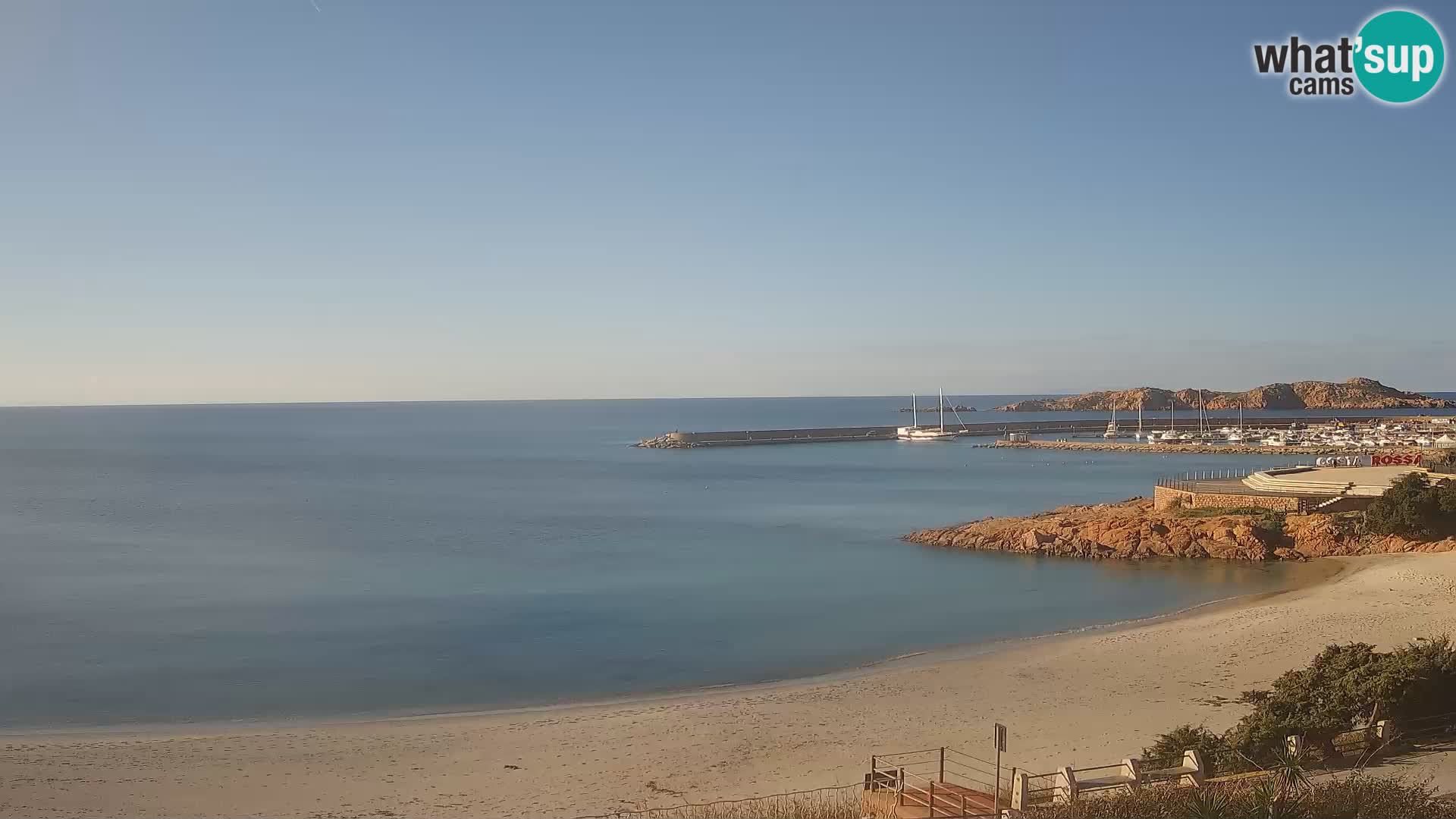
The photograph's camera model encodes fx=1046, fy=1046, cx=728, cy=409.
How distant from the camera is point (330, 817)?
14.0 m

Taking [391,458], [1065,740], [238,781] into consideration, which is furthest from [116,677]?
[391,458]

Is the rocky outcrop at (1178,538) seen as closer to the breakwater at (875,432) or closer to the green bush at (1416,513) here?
the green bush at (1416,513)

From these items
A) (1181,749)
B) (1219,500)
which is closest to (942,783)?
(1181,749)

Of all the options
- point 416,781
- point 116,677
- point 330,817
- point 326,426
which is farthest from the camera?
point 326,426

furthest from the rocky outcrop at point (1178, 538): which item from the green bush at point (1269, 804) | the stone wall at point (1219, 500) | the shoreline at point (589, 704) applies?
the green bush at point (1269, 804)

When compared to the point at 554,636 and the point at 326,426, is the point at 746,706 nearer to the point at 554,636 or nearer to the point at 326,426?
the point at 554,636

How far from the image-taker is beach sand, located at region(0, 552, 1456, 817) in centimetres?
1478

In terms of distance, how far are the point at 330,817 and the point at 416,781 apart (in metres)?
1.61

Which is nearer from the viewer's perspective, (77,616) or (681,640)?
(681,640)

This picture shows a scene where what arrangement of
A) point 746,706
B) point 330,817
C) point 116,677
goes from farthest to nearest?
point 116,677
point 746,706
point 330,817

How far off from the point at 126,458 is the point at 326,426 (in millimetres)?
97997

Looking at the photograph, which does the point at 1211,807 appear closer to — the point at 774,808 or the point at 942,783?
the point at 942,783

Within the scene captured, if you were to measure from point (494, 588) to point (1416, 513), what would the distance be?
2985 cm

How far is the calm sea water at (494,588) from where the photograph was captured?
22.8m
